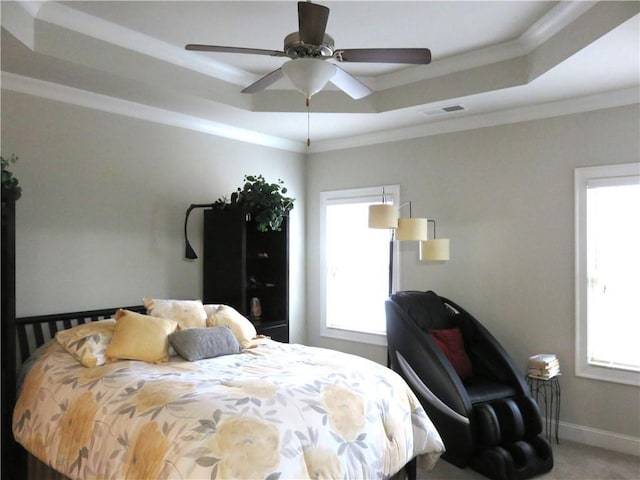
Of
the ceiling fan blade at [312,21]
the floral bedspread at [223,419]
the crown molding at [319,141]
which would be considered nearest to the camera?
the floral bedspread at [223,419]

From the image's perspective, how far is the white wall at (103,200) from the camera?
10.8ft

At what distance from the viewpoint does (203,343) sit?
2.97 metres

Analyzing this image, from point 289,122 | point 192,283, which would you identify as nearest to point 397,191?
point 289,122

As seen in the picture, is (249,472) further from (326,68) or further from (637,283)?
(637,283)

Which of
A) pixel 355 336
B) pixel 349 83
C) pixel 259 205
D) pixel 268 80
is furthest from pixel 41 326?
pixel 355 336

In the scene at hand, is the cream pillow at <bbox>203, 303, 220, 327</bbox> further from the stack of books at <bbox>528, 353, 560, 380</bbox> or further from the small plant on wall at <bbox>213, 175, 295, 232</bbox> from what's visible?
the stack of books at <bbox>528, 353, 560, 380</bbox>

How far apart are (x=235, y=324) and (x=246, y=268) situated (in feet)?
3.63

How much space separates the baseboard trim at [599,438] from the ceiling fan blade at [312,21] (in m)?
3.45

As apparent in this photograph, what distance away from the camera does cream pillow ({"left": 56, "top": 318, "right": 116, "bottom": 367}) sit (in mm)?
2740

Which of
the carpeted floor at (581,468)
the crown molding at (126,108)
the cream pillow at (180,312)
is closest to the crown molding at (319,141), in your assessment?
the crown molding at (126,108)

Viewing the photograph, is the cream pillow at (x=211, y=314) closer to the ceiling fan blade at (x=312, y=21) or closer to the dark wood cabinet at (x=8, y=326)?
the dark wood cabinet at (x=8, y=326)

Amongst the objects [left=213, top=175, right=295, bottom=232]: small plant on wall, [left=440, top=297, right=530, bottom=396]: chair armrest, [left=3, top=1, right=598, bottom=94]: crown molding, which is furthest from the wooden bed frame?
[left=440, top=297, right=530, bottom=396]: chair armrest

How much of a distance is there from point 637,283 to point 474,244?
1244 mm

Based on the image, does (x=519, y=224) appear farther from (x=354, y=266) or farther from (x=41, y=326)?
(x=41, y=326)
